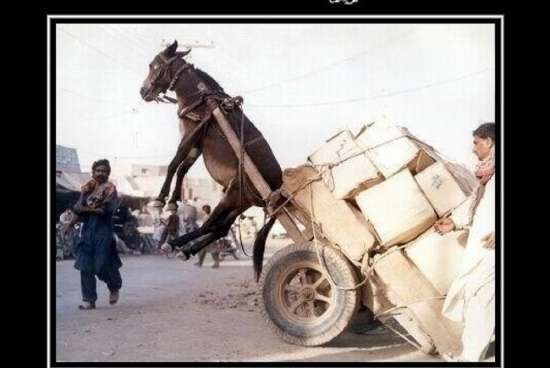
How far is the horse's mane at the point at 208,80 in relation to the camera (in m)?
5.57

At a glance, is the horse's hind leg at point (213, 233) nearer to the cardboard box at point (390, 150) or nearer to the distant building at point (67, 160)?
the distant building at point (67, 160)

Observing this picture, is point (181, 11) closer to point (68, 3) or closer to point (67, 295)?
point (68, 3)

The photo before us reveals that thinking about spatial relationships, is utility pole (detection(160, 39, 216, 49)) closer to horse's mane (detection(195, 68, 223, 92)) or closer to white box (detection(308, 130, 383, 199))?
horse's mane (detection(195, 68, 223, 92))

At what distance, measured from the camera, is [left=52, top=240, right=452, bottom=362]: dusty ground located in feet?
15.9

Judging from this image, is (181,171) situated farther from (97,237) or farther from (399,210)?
(399,210)

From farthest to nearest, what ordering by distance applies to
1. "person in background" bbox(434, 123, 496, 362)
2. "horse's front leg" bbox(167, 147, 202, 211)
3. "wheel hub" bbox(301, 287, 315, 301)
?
"horse's front leg" bbox(167, 147, 202, 211)
"wheel hub" bbox(301, 287, 315, 301)
"person in background" bbox(434, 123, 496, 362)

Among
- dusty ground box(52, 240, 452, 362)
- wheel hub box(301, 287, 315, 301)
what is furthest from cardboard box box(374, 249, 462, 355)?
wheel hub box(301, 287, 315, 301)

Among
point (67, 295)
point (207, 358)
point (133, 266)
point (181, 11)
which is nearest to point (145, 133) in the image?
point (181, 11)

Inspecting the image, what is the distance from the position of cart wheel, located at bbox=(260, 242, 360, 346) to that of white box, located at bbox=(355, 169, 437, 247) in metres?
0.42

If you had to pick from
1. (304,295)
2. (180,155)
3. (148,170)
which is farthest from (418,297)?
A: (148,170)

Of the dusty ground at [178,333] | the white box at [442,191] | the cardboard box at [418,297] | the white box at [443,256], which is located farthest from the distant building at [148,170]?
the white box at [443,256]

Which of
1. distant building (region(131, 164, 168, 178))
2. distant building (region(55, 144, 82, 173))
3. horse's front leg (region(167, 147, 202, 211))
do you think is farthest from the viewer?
distant building (region(131, 164, 168, 178))

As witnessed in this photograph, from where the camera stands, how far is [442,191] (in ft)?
15.3

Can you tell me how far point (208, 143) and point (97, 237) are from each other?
5.48 ft
